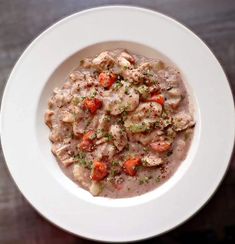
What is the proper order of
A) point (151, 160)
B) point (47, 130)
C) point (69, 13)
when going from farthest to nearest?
1. point (69, 13)
2. point (47, 130)
3. point (151, 160)

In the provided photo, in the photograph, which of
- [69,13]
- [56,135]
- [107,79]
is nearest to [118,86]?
[107,79]

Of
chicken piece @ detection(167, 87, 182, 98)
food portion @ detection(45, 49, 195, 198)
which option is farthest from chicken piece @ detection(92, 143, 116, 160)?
chicken piece @ detection(167, 87, 182, 98)

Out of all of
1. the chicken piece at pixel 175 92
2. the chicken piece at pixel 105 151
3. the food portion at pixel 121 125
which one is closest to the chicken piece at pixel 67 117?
the food portion at pixel 121 125

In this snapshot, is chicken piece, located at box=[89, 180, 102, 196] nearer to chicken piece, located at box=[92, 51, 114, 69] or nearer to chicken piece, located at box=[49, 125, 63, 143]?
chicken piece, located at box=[49, 125, 63, 143]

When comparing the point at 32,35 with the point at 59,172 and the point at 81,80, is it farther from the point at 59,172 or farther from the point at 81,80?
the point at 59,172

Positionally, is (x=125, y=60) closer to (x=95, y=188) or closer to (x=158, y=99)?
(x=158, y=99)

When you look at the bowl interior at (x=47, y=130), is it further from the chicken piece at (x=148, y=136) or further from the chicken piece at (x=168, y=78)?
the chicken piece at (x=148, y=136)
